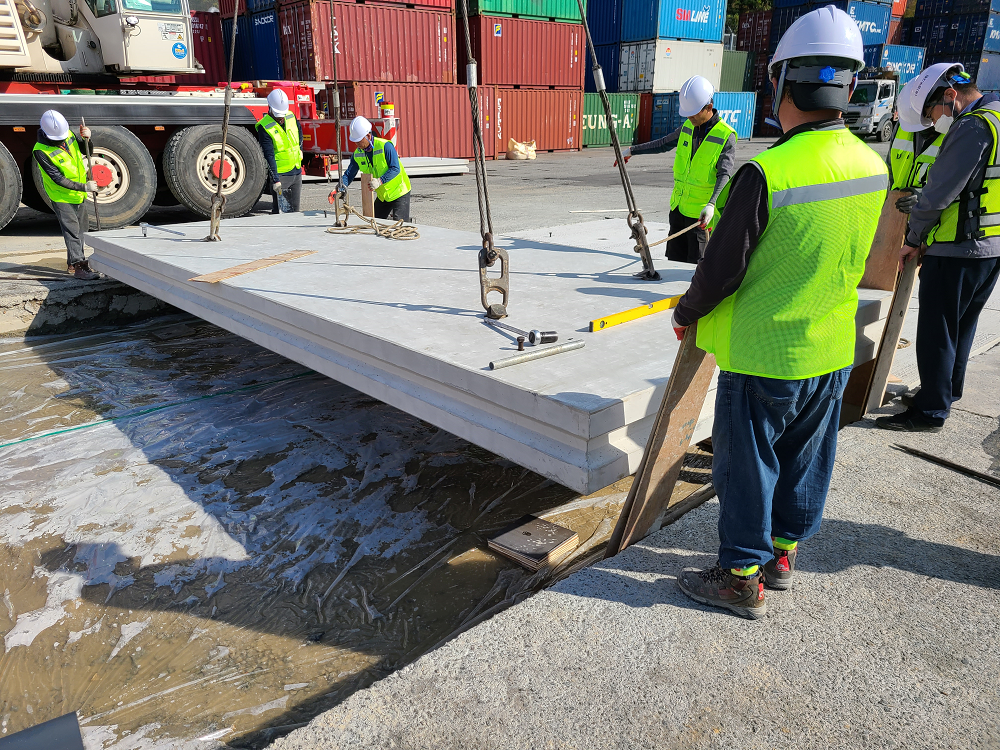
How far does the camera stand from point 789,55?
75.8 inches

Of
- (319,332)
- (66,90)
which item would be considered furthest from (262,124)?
(319,332)

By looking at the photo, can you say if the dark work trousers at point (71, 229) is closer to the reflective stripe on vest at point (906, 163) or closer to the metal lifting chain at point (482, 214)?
the metal lifting chain at point (482, 214)

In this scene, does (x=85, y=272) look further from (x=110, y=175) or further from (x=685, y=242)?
(x=685, y=242)

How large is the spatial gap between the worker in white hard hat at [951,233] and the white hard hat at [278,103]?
7.83 metres

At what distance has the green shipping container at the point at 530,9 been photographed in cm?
2197

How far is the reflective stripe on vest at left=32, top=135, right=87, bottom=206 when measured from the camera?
287 inches

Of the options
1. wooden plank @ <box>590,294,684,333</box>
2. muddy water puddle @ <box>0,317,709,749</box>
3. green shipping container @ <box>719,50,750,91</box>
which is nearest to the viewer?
muddy water puddle @ <box>0,317,709,749</box>

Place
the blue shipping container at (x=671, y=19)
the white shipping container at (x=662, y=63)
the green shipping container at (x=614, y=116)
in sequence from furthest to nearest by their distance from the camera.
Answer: the white shipping container at (x=662, y=63), the blue shipping container at (x=671, y=19), the green shipping container at (x=614, y=116)

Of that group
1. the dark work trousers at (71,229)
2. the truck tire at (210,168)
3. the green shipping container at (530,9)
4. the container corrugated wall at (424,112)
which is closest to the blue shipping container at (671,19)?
the green shipping container at (530,9)

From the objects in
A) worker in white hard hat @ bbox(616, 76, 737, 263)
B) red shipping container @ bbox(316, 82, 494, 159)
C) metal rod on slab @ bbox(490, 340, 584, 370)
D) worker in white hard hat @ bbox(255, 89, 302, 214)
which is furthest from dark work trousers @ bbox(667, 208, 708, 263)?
red shipping container @ bbox(316, 82, 494, 159)

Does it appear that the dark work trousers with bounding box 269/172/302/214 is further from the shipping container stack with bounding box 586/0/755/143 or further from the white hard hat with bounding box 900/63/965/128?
the shipping container stack with bounding box 586/0/755/143

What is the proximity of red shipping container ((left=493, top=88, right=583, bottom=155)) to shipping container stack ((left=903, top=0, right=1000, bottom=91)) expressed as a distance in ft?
68.3

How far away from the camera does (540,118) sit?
24.5 metres

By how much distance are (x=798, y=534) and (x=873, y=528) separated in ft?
2.21
